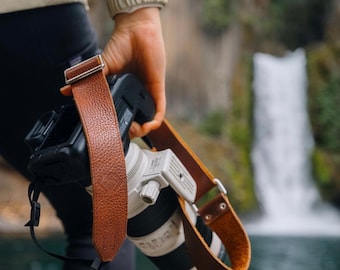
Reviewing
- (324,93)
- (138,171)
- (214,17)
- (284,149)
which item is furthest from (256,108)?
(138,171)

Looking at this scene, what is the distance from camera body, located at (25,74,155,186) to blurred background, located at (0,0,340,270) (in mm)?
5983

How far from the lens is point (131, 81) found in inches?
24.0

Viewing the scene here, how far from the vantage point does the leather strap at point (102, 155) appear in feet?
1.63

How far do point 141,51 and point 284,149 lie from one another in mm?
7346

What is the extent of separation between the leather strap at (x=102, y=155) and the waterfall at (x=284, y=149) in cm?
658

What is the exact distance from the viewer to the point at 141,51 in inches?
26.0

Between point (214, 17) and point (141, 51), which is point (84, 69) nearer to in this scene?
point (141, 51)

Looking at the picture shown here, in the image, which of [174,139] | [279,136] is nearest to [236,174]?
[279,136]

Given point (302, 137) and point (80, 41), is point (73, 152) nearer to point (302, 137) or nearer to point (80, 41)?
point (80, 41)

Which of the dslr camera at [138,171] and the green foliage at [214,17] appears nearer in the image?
the dslr camera at [138,171]

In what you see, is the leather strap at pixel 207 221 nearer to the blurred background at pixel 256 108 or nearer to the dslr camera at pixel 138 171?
the dslr camera at pixel 138 171

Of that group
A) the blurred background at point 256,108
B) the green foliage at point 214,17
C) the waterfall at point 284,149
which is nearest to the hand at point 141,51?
the blurred background at point 256,108

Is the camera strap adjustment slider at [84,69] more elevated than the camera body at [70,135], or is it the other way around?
the camera strap adjustment slider at [84,69]

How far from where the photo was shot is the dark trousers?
1.87 ft
